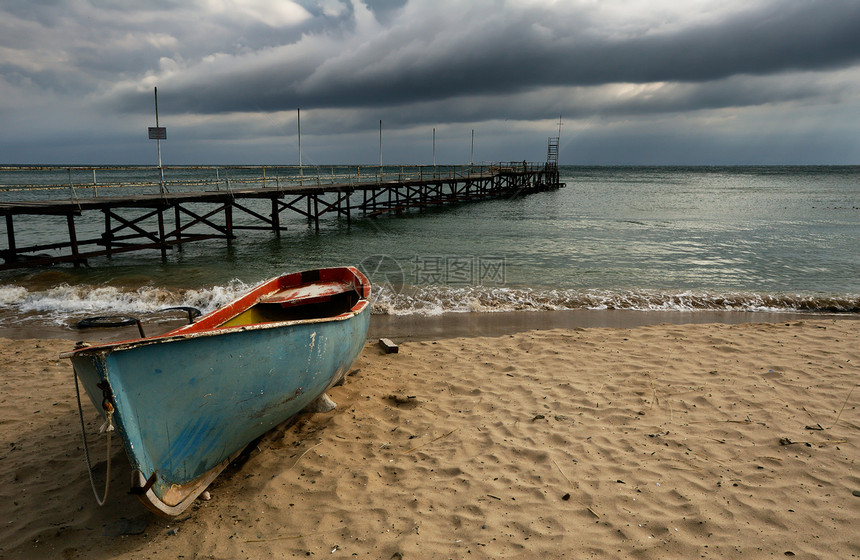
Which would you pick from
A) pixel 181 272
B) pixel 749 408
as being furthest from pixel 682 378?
pixel 181 272

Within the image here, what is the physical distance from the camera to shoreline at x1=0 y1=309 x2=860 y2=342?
Result: 348 inches

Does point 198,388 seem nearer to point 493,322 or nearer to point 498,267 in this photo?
point 493,322

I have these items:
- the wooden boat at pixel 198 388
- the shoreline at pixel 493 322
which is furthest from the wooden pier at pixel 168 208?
the wooden boat at pixel 198 388

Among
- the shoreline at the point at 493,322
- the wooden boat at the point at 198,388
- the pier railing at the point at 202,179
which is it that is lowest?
the shoreline at the point at 493,322

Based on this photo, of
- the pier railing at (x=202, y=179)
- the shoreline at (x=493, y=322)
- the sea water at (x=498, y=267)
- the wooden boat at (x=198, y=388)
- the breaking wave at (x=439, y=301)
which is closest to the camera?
the wooden boat at (x=198, y=388)

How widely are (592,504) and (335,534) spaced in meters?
1.97

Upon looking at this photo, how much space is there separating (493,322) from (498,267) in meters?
6.07

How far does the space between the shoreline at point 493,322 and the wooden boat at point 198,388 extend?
4018 mm

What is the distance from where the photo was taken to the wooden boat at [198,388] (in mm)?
3184

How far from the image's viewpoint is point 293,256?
18484mm

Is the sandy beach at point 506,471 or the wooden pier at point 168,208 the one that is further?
the wooden pier at point 168,208

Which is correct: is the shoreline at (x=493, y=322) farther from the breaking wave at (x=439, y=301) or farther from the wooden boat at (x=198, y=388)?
the wooden boat at (x=198, y=388)

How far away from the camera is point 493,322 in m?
9.56

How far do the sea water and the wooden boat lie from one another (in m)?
6.00
